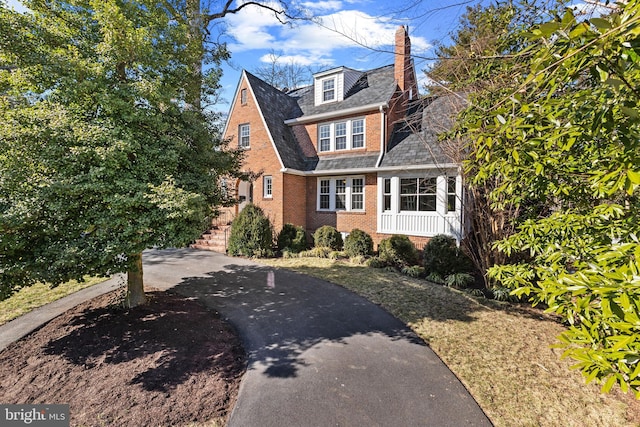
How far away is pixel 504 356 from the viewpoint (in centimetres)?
467

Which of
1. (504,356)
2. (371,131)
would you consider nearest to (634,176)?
(504,356)

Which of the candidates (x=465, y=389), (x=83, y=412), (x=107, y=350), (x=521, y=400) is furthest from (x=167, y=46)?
(x=521, y=400)

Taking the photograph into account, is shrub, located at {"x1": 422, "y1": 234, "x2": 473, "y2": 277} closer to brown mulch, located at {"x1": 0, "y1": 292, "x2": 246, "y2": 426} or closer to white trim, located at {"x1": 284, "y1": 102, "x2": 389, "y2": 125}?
brown mulch, located at {"x1": 0, "y1": 292, "x2": 246, "y2": 426}

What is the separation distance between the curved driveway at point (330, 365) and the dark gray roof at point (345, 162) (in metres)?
7.01

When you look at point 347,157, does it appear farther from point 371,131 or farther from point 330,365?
point 330,365

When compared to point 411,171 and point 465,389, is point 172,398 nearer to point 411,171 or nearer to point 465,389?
point 465,389

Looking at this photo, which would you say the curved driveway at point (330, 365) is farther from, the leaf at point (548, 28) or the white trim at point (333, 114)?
the white trim at point (333, 114)

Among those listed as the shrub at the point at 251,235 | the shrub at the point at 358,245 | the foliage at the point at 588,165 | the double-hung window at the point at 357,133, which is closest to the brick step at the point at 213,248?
the shrub at the point at 251,235

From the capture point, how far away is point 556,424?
129 inches

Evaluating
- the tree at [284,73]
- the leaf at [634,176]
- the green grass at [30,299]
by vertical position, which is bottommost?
the green grass at [30,299]

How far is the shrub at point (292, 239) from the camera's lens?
1277cm

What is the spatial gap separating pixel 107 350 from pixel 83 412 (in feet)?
4.81

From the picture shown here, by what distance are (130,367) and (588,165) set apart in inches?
246

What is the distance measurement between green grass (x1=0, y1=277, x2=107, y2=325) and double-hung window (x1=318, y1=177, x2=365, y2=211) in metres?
9.70
